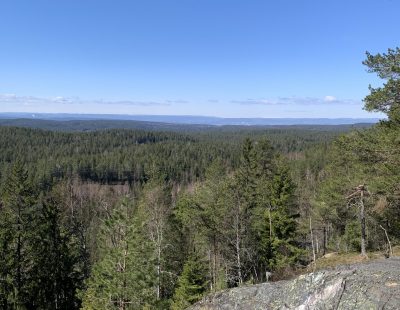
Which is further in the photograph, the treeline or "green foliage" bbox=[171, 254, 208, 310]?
the treeline

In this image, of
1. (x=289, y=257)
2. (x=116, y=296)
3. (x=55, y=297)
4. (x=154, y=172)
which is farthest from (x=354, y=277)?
(x=154, y=172)

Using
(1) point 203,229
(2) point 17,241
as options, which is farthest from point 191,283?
(2) point 17,241

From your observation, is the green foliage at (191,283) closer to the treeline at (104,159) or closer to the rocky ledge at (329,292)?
the rocky ledge at (329,292)

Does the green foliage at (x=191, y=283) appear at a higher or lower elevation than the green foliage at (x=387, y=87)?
lower

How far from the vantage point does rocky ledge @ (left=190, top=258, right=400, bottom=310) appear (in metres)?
8.27

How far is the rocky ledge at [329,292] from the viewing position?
827 cm

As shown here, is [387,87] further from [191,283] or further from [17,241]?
[17,241]

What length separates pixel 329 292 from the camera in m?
9.14

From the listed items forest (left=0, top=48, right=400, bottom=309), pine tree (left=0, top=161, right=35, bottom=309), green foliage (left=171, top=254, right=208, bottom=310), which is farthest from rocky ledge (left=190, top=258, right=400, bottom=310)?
pine tree (left=0, top=161, right=35, bottom=309)

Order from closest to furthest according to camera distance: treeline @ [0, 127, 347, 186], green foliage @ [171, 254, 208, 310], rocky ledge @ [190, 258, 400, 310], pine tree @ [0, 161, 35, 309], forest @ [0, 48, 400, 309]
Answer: rocky ledge @ [190, 258, 400, 310] → forest @ [0, 48, 400, 309] → green foliage @ [171, 254, 208, 310] → pine tree @ [0, 161, 35, 309] → treeline @ [0, 127, 347, 186]

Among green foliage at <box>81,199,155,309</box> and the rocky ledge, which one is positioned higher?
the rocky ledge

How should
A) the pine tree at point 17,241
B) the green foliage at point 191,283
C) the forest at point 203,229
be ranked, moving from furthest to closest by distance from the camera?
the pine tree at point 17,241 → the green foliage at point 191,283 → the forest at point 203,229

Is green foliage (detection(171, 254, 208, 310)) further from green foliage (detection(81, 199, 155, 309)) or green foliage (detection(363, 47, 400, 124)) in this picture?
green foliage (detection(363, 47, 400, 124))

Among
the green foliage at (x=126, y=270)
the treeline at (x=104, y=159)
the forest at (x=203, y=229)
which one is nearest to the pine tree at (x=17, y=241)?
the forest at (x=203, y=229)
